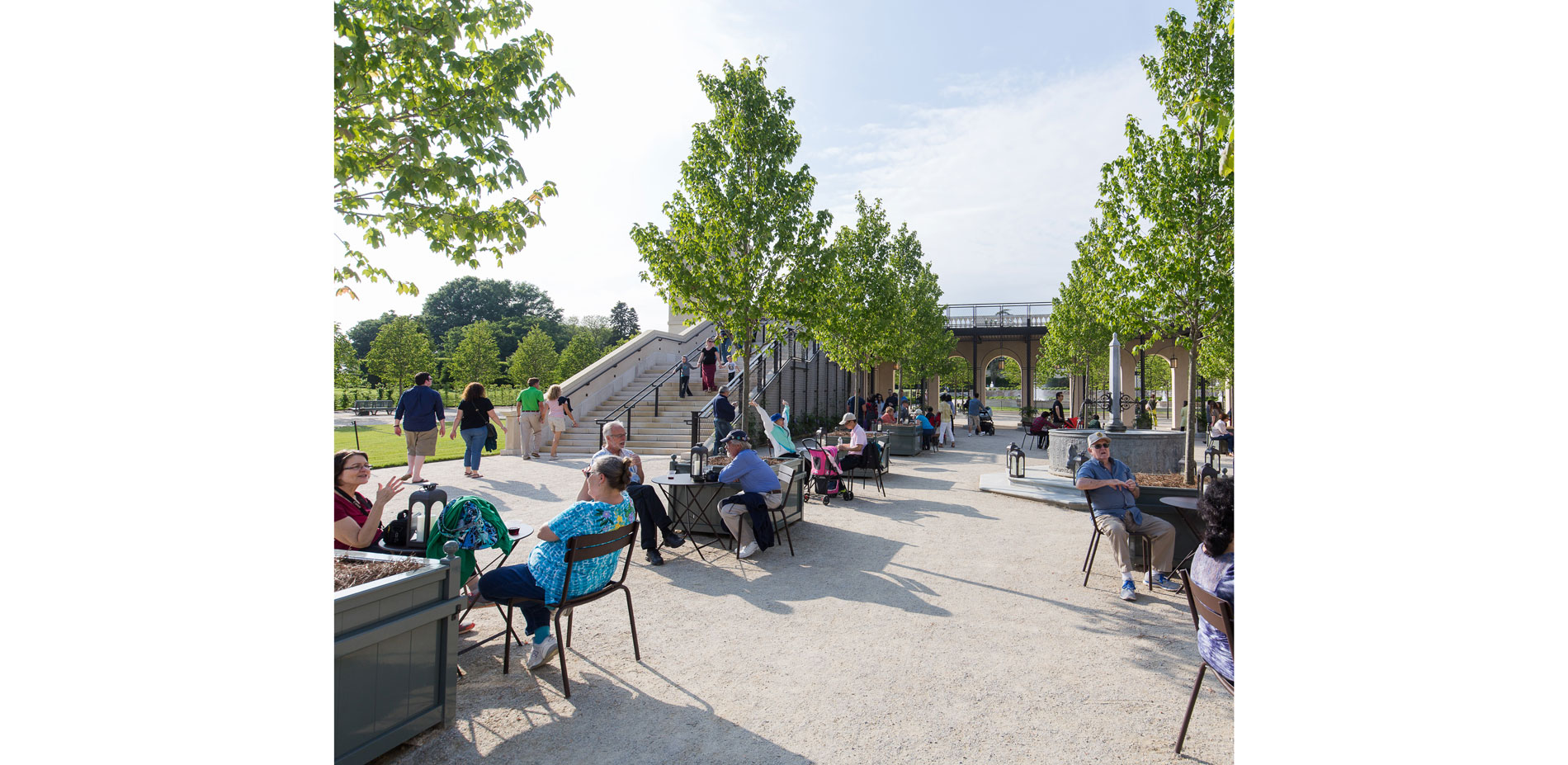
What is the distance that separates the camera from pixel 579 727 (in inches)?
125

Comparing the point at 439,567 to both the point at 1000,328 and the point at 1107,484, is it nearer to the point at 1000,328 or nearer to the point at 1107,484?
the point at 1107,484

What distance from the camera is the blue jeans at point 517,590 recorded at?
3.70 meters

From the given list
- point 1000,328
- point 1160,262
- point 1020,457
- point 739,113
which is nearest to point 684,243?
point 739,113

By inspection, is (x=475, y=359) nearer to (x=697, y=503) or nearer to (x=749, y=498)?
(x=697, y=503)

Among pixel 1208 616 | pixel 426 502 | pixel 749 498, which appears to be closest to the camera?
pixel 1208 616

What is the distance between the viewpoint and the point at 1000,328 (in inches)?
1501

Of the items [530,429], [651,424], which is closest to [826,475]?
[530,429]

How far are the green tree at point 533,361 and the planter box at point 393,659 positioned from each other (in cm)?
4605

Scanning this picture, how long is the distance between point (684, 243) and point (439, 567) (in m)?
10.0

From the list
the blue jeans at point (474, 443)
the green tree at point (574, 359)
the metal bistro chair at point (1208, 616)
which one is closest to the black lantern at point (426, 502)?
the metal bistro chair at point (1208, 616)

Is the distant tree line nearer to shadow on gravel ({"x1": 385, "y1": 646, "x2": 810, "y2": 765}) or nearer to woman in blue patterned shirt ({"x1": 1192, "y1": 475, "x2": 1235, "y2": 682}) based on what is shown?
shadow on gravel ({"x1": 385, "y1": 646, "x2": 810, "y2": 765})

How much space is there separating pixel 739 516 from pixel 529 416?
860 centimetres

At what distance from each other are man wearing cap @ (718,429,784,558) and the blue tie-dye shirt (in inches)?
98.2

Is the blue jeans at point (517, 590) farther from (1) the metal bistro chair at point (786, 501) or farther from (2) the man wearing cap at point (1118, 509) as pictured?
(2) the man wearing cap at point (1118, 509)
